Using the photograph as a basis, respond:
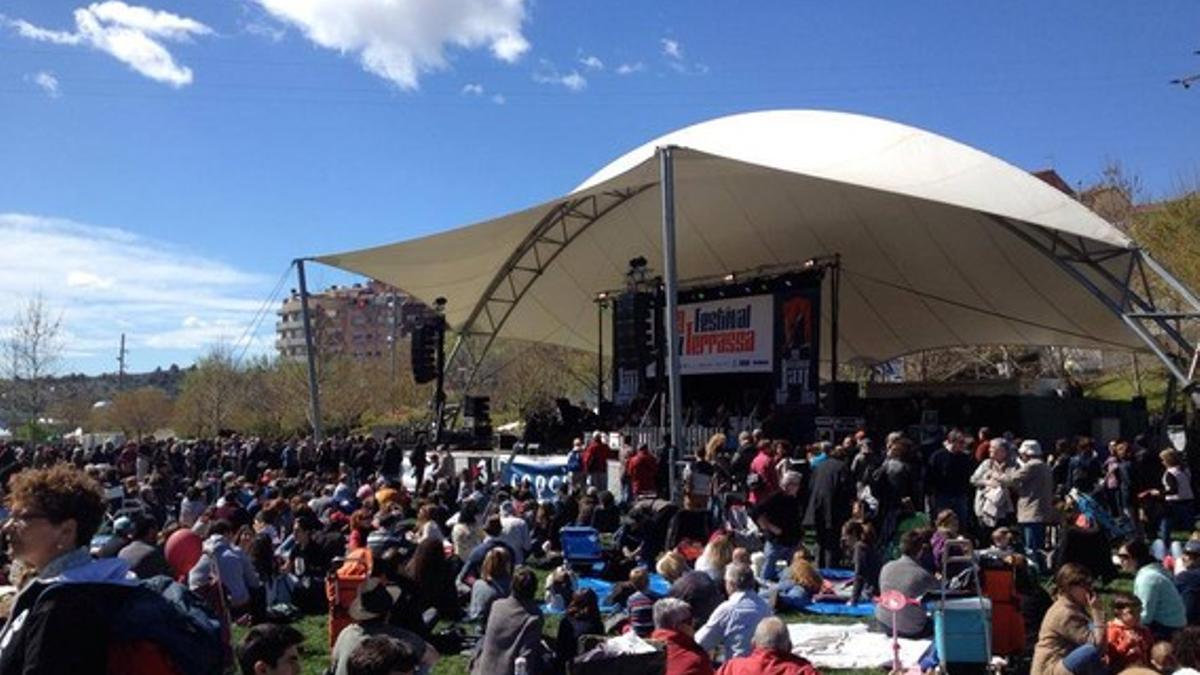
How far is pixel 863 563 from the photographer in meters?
9.35

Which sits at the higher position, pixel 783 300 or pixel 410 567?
pixel 783 300

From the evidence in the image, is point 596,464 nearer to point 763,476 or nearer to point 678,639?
point 763,476

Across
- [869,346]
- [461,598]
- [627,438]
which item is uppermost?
[869,346]

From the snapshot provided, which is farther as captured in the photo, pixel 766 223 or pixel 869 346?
pixel 869 346

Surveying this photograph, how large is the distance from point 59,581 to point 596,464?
556 inches

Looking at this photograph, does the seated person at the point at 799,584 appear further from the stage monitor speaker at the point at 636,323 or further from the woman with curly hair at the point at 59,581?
the stage monitor speaker at the point at 636,323

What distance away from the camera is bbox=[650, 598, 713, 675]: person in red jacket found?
5.01 metres

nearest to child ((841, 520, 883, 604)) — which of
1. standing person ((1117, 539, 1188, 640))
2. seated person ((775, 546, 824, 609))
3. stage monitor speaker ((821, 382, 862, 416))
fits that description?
seated person ((775, 546, 824, 609))

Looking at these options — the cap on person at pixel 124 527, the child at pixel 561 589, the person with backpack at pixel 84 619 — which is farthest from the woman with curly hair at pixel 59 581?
the child at pixel 561 589

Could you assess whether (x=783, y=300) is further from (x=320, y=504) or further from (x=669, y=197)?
(x=320, y=504)

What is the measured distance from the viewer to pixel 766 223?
21844mm

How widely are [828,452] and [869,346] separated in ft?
52.2

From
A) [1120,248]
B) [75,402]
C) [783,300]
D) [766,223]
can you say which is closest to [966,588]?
[1120,248]

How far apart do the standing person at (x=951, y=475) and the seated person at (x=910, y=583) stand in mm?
3317
